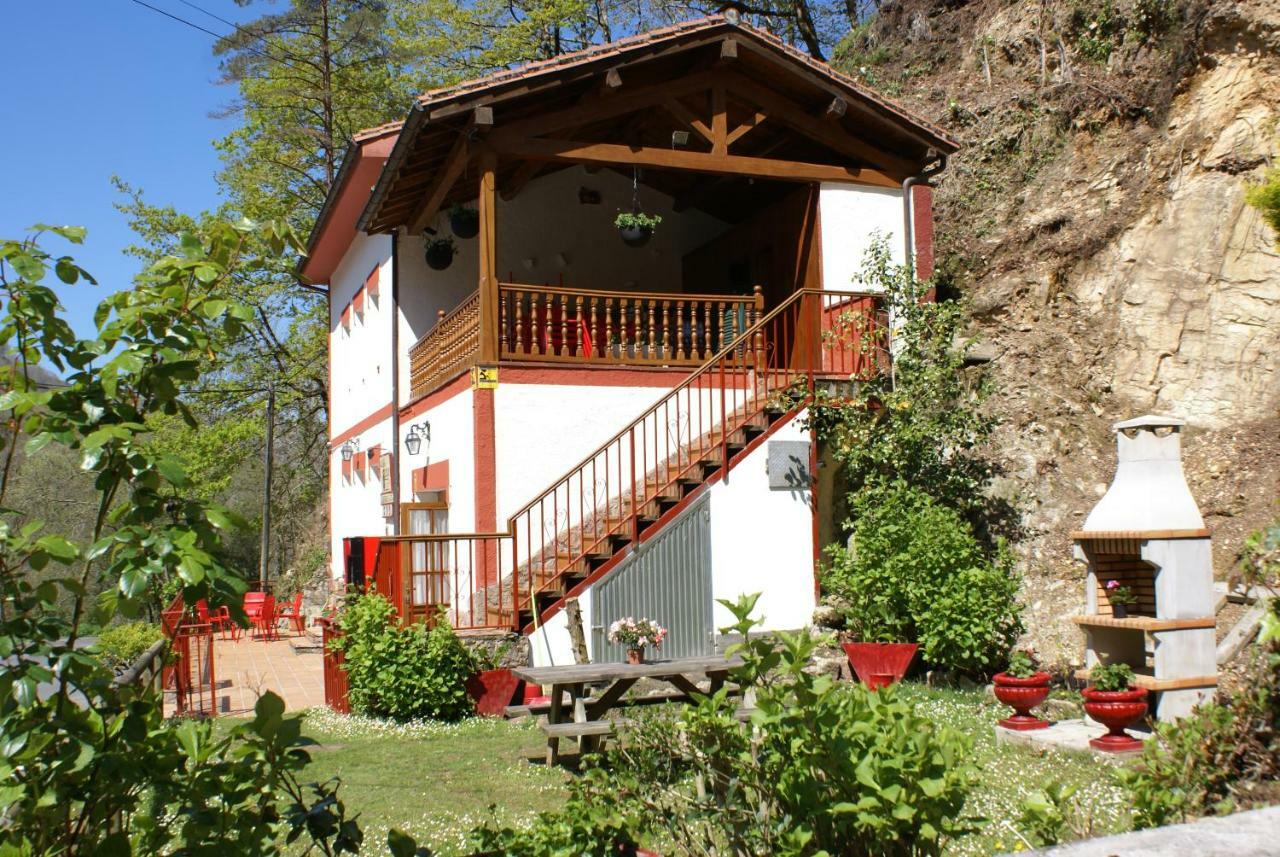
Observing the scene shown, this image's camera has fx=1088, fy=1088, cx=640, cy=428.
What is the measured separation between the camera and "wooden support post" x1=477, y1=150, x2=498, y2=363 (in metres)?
11.6

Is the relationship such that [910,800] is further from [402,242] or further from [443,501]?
[402,242]

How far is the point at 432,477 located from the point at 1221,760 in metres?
10.9

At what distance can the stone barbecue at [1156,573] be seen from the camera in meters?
7.51

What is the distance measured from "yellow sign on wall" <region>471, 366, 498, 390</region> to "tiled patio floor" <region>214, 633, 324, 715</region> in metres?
3.58

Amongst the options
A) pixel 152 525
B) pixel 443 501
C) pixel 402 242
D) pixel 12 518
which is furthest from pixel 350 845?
pixel 402 242

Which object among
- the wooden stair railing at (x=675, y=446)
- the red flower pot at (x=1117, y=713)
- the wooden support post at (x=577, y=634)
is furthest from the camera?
the wooden stair railing at (x=675, y=446)

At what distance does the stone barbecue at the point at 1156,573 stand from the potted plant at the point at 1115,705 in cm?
52

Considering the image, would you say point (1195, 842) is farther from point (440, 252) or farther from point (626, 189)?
point (626, 189)

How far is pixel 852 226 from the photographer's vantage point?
13.5 metres

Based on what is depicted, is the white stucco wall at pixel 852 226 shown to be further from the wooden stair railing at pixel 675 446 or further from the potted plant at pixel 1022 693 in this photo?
the potted plant at pixel 1022 693

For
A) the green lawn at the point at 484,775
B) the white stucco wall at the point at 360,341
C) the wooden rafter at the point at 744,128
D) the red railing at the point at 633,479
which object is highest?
the wooden rafter at the point at 744,128

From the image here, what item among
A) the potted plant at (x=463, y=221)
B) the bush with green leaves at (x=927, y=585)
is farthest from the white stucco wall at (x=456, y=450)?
the bush with green leaves at (x=927, y=585)

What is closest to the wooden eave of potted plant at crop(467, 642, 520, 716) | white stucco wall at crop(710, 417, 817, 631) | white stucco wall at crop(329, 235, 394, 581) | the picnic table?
white stucco wall at crop(329, 235, 394, 581)

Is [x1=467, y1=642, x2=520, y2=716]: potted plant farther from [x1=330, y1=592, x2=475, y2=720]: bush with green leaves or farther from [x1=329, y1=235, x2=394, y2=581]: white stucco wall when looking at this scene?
[x1=329, y1=235, x2=394, y2=581]: white stucco wall
